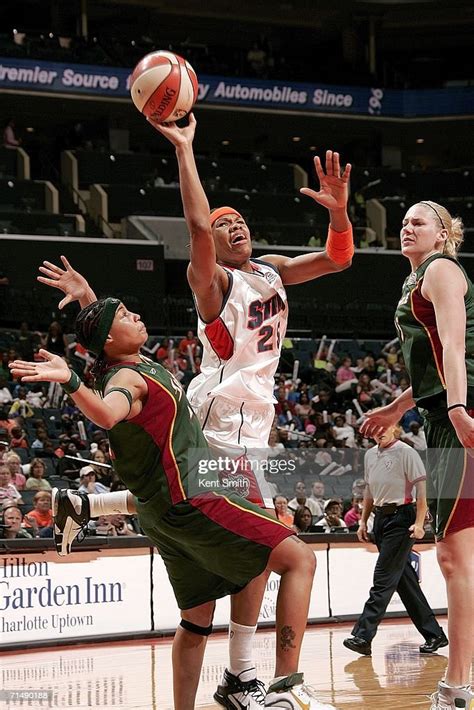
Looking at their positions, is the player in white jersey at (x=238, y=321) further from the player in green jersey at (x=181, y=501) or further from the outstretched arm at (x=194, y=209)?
the player in green jersey at (x=181, y=501)

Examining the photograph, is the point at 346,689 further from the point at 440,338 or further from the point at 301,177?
the point at 301,177

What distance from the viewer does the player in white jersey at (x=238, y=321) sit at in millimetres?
4977

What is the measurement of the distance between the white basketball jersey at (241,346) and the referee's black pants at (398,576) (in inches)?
174

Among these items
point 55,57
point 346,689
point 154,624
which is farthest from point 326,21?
point 346,689

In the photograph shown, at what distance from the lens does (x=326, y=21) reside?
33.1 m

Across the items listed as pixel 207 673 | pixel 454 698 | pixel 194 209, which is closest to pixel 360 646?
pixel 207 673

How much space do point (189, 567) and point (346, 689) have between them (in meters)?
2.56

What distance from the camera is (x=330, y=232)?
18.8 feet

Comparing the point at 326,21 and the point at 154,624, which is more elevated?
the point at 326,21

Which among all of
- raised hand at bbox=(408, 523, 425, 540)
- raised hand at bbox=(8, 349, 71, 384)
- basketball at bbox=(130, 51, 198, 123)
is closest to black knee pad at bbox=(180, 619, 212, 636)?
raised hand at bbox=(8, 349, 71, 384)

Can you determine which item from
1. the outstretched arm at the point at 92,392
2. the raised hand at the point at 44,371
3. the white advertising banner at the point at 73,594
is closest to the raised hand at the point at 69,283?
the outstretched arm at the point at 92,392

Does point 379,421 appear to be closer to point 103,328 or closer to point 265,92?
point 103,328

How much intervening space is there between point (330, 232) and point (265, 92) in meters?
25.5

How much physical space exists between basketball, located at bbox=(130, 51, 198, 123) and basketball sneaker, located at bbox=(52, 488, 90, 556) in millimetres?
1987
